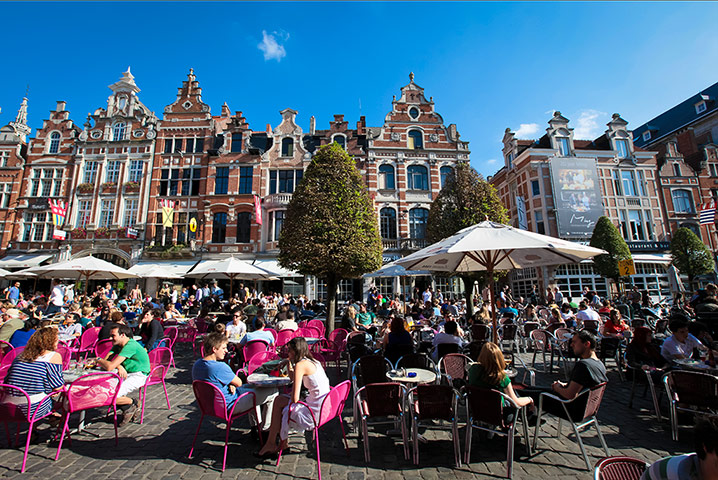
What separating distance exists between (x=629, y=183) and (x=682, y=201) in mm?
4656

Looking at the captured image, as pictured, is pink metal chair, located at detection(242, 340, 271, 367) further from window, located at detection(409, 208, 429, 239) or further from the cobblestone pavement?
window, located at detection(409, 208, 429, 239)

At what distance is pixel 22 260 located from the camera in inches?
878

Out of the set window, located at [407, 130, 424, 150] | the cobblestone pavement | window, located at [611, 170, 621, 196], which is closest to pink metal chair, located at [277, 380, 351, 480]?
the cobblestone pavement

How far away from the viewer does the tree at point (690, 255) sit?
2231cm

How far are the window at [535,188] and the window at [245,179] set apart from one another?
22396 mm

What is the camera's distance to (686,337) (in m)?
5.48

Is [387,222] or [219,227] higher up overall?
[387,222]

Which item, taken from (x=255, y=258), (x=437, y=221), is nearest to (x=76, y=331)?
(x=437, y=221)

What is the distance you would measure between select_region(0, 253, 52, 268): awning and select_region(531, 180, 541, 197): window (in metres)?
36.5

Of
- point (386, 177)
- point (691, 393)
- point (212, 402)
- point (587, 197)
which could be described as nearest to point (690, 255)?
point (587, 197)

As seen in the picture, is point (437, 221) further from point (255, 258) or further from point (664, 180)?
point (664, 180)

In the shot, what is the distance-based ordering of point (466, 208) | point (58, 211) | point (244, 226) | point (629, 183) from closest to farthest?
point (466, 208)
point (58, 211)
point (244, 226)
point (629, 183)

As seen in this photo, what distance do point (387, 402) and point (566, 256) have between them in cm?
478

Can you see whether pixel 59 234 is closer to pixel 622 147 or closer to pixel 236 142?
pixel 236 142
